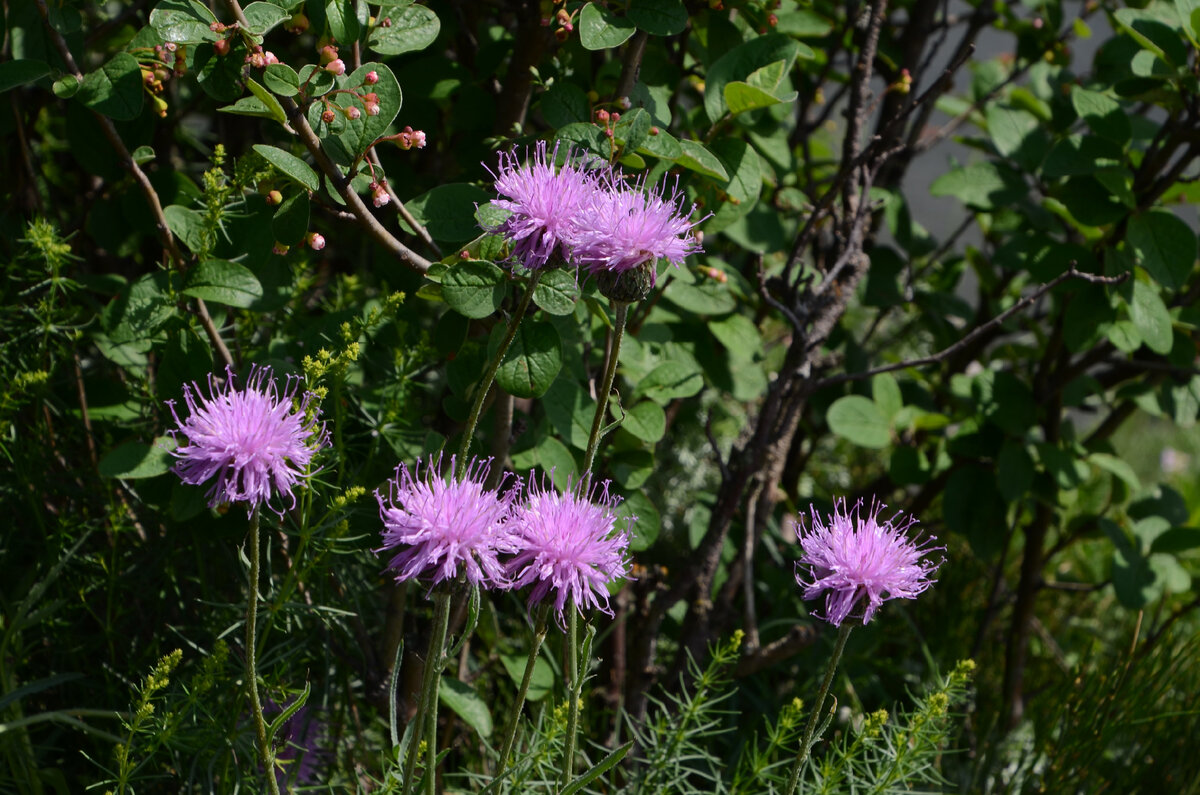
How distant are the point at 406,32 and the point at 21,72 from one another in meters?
0.44

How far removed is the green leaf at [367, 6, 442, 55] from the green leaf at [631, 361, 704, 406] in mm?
552

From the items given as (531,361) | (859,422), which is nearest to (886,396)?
(859,422)

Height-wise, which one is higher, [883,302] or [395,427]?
[883,302]

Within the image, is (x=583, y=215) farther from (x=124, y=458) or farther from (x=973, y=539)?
(x=973, y=539)

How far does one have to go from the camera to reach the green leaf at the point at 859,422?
1881 millimetres

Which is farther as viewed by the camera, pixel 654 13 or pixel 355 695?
pixel 355 695

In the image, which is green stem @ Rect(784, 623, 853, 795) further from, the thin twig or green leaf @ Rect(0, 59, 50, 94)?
green leaf @ Rect(0, 59, 50, 94)

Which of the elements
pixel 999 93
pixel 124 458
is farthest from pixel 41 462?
pixel 999 93

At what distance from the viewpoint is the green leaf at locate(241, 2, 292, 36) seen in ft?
3.53

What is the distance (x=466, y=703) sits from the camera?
1385 mm

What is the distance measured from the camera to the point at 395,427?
1.42 metres

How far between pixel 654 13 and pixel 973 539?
1209mm

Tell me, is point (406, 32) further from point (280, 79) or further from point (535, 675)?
point (535, 675)

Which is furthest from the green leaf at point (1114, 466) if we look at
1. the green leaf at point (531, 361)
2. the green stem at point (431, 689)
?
the green stem at point (431, 689)
